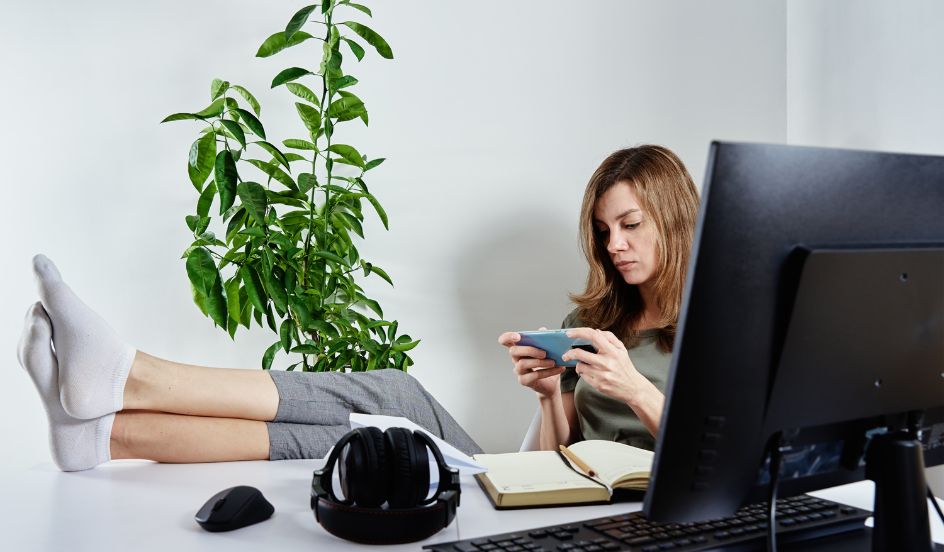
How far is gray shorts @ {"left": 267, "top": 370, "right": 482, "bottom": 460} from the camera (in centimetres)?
152

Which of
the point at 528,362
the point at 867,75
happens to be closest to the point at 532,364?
the point at 528,362

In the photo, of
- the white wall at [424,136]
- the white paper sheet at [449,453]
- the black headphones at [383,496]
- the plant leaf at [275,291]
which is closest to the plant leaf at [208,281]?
the plant leaf at [275,291]

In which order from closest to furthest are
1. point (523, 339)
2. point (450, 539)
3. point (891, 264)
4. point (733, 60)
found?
point (891, 264) < point (450, 539) < point (523, 339) < point (733, 60)

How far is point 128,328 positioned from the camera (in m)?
2.30

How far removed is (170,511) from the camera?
1049mm

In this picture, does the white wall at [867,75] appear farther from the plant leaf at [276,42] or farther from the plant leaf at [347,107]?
the plant leaf at [276,42]

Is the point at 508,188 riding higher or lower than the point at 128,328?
higher

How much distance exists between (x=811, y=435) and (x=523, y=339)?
0.87 meters

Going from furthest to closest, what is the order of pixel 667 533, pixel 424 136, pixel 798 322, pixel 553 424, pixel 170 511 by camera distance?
1. pixel 424 136
2. pixel 553 424
3. pixel 170 511
4. pixel 667 533
5. pixel 798 322

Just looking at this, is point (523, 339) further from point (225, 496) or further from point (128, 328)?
point (128, 328)

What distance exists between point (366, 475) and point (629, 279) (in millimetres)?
Answer: 1264

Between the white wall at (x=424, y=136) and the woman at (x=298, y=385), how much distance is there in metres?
0.51

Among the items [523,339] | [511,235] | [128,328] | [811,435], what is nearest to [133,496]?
[523,339]

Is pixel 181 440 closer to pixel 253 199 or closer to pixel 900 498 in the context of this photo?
pixel 253 199
